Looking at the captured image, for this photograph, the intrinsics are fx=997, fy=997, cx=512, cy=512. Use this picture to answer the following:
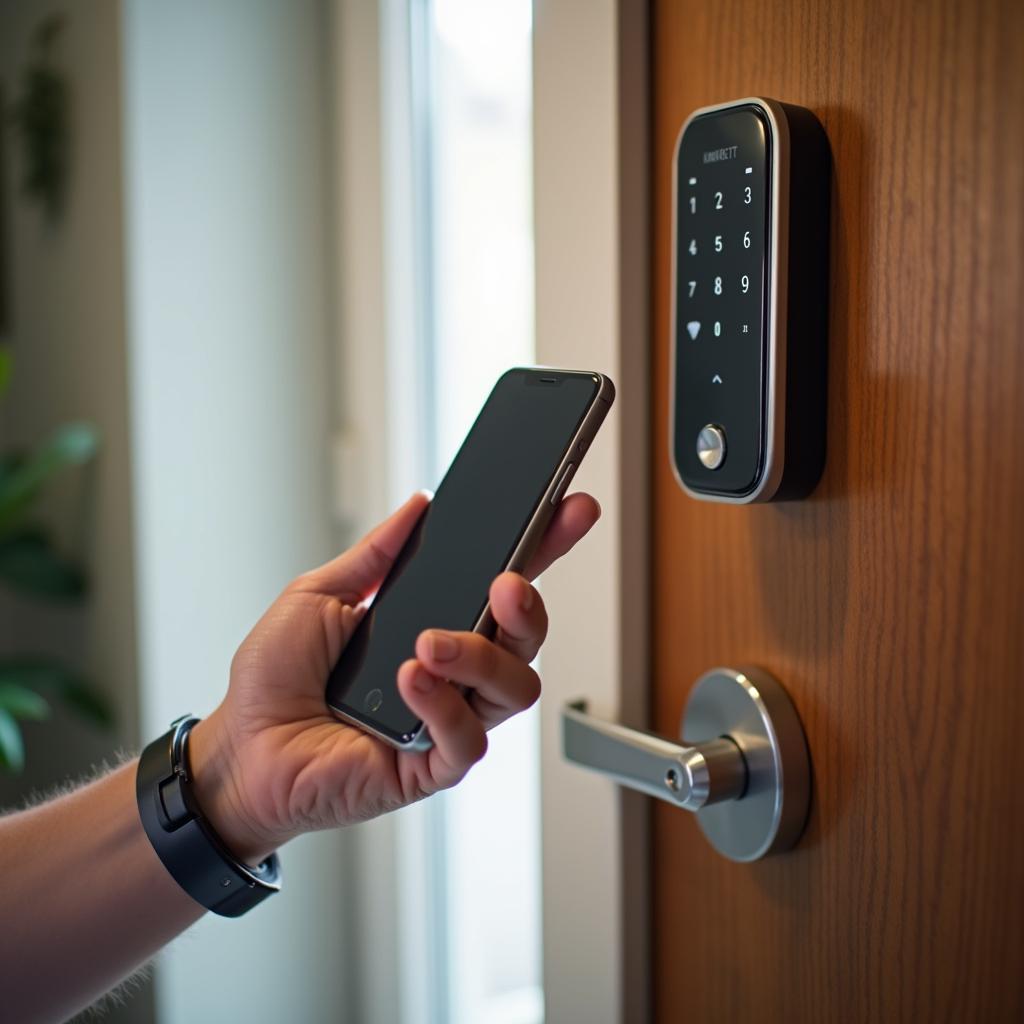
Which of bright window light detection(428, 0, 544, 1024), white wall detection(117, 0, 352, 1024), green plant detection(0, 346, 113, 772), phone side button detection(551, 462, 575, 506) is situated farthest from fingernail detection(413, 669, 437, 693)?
green plant detection(0, 346, 113, 772)

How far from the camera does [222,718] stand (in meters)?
0.60

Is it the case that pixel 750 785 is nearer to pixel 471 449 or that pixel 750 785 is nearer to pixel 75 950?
pixel 471 449

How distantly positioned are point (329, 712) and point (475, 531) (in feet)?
0.47

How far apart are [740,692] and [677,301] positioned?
214mm

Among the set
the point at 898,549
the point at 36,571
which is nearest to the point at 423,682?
the point at 898,549

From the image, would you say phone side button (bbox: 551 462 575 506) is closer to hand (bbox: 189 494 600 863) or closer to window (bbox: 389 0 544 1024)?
hand (bbox: 189 494 600 863)

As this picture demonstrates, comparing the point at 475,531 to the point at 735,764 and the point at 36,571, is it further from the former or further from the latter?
the point at 36,571

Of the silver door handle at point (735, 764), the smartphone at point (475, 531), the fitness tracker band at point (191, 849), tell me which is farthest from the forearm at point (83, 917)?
the silver door handle at point (735, 764)

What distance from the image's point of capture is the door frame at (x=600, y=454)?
599 millimetres

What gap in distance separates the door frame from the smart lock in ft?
0.27

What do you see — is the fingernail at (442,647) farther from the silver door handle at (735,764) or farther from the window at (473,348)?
the window at (473,348)

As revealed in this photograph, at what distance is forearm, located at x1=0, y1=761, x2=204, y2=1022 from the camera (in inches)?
23.0

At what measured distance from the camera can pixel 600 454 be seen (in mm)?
625

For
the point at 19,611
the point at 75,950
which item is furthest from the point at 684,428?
the point at 19,611
